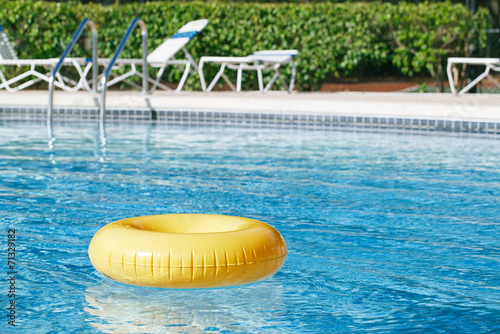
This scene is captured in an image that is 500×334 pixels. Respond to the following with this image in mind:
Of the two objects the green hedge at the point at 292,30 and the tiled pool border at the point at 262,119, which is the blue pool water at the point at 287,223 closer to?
the tiled pool border at the point at 262,119

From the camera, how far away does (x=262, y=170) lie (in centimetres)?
611

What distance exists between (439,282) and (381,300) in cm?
38

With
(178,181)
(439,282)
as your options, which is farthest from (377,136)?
(439,282)

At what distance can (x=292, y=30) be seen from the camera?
11984 millimetres

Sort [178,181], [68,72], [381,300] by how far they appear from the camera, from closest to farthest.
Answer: [381,300] → [178,181] → [68,72]

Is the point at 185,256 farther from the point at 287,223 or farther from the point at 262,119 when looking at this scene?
the point at 262,119

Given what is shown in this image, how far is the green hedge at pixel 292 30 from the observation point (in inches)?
458

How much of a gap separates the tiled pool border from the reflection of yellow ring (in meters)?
5.92

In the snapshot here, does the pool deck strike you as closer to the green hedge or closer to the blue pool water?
the blue pool water

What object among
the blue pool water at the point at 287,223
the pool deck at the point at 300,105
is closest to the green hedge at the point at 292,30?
the pool deck at the point at 300,105

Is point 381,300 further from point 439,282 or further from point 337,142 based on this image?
point 337,142

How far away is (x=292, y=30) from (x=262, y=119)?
10.0ft

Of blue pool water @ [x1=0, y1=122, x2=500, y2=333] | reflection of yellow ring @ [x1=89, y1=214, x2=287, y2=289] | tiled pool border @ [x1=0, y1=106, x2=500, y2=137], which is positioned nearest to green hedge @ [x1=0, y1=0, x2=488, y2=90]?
tiled pool border @ [x1=0, y1=106, x2=500, y2=137]

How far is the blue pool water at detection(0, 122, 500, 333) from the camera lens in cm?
282
